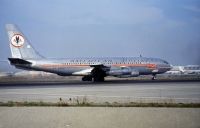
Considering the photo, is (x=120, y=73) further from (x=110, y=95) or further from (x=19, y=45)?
(x=110, y=95)

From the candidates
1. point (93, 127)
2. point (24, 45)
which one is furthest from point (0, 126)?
point (24, 45)

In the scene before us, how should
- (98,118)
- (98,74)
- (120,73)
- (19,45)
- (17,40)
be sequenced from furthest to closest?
(17,40) → (19,45) → (98,74) → (120,73) → (98,118)

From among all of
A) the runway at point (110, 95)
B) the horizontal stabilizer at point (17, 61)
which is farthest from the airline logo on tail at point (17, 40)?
the runway at point (110, 95)

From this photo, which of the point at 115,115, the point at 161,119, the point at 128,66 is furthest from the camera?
the point at 128,66

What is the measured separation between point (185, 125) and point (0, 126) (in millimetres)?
5226

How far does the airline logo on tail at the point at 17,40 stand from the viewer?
50562 mm

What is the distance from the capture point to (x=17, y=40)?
167ft

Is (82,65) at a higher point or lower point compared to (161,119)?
higher

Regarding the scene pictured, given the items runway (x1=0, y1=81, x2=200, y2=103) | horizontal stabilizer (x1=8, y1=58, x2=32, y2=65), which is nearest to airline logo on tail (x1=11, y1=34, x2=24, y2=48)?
horizontal stabilizer (x1=8, y1=58, x2=32, y2=65)

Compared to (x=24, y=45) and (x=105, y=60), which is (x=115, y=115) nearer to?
(x=105, y=60)

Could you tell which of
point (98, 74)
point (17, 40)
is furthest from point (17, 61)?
point (98, 74)

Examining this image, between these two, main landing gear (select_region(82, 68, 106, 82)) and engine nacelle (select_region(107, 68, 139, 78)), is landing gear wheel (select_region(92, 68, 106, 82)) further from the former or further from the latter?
engine nacelle (select_region(107, 68, 139, 78))

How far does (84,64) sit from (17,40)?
1081 cm

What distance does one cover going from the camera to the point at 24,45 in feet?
167
